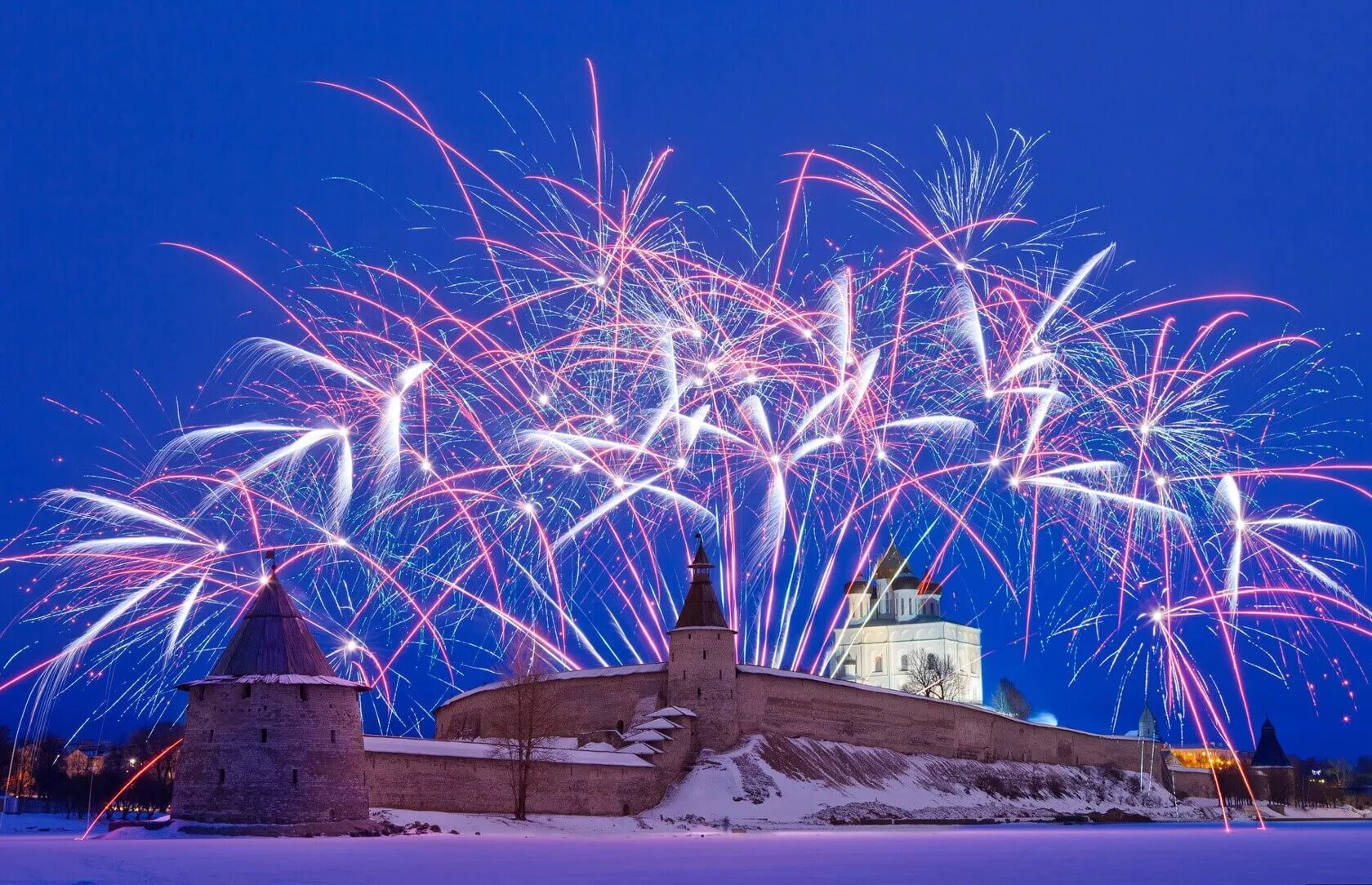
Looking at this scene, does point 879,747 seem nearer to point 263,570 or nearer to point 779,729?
point 779,729

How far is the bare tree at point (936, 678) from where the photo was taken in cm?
7381

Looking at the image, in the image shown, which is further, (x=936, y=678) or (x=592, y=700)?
(x=936, y=678)

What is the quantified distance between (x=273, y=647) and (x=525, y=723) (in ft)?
42.2

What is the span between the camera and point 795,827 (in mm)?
39375

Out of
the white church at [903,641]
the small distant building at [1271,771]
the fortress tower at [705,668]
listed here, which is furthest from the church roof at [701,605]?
the small distant building at [1271,771]

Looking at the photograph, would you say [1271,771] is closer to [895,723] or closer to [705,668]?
[895,723]

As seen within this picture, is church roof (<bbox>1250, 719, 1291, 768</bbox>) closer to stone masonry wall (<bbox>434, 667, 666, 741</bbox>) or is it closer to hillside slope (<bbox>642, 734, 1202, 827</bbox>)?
hillside slope (<bbox>642, 734, 1202, 827</bbox>)

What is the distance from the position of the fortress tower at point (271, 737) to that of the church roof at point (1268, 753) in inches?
2664

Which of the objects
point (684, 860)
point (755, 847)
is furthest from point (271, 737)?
point (684, 860)

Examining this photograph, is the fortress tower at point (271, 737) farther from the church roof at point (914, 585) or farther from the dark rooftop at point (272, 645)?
the church roof at point (914, 585)

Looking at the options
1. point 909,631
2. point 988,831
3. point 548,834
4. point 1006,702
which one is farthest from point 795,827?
point 1006,702

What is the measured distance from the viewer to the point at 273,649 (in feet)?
98.6

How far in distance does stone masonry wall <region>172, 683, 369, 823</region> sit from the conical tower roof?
0.81 ft

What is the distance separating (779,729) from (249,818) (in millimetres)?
22615
